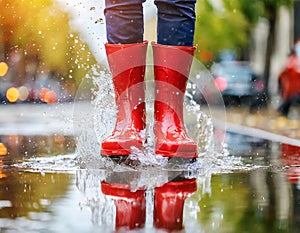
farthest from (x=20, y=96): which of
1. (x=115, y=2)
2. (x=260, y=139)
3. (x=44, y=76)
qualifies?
(x=115, y=2)

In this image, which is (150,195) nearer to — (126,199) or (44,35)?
(126,199)

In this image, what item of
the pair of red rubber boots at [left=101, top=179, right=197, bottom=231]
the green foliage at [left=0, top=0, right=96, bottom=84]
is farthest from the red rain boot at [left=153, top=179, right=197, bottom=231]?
the green foliage at [left=0, top=0, right=96, bottom=84]

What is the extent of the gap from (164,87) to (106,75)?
1.28 m

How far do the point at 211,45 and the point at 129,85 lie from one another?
1426 inches

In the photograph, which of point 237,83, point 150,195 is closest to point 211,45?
point 237,83

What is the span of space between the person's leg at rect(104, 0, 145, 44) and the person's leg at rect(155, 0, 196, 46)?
0.32 feet

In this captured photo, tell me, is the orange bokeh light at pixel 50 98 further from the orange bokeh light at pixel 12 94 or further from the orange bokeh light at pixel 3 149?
the orange bokeh light at pixel 3 149

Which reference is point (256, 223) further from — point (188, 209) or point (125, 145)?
point (125, 145)

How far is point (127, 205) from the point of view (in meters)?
4.12

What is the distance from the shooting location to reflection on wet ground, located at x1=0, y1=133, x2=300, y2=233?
12.1 feet

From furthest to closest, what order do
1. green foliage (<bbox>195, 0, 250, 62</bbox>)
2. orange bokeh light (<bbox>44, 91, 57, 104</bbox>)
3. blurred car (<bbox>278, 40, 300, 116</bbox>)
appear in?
orange bokeh light (<bbox>44, 91, 57, 104</bbox>) → green foliage (<bbox>195, 0, 250, 62</bbox>) → blurred car (<bbox>278, 40, 300, 116</bbox>)

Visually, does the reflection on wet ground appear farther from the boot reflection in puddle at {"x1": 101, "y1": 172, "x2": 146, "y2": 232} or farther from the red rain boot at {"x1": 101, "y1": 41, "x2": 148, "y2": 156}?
the red rain boot at {"x1": 101, "y1": 41, "x2": 148, "y2": 156}

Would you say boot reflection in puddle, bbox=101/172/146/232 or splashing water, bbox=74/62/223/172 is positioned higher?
splashing water, bbox=74/62/223/172

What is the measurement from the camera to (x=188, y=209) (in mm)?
4035
